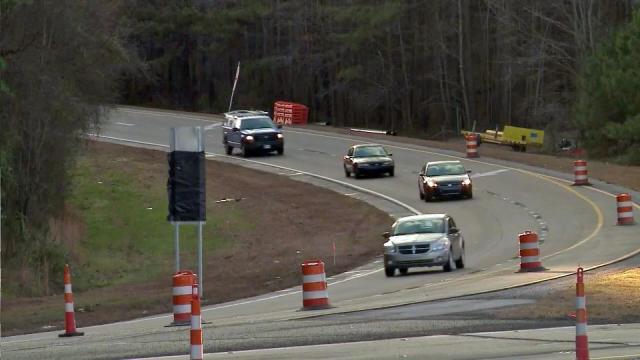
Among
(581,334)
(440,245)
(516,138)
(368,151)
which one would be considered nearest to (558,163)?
(368,151)

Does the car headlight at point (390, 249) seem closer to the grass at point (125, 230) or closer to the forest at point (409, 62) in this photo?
the grass at point (125, 230)

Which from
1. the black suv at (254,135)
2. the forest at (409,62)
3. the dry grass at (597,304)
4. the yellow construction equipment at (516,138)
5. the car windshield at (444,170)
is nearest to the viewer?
the dry grass at (597,304)

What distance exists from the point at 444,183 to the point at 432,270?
14.7m

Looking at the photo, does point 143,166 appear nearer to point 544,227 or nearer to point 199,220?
point 544,227

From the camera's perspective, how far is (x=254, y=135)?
61469mm

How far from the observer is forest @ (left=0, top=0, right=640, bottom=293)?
63062 mm

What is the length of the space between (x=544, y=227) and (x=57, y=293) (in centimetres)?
1543

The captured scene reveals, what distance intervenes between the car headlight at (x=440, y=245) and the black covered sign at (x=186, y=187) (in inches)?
267

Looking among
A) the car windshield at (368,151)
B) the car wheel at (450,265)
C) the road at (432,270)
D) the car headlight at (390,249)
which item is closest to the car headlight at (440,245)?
the car wheel at (450,265)

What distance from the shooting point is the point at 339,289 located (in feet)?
95.3

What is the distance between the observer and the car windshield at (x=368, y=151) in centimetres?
5356

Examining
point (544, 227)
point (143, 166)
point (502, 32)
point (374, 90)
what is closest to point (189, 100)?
point (374, 90)

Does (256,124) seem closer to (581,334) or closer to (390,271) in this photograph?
(390,271)

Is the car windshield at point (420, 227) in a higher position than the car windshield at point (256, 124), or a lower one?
lower
